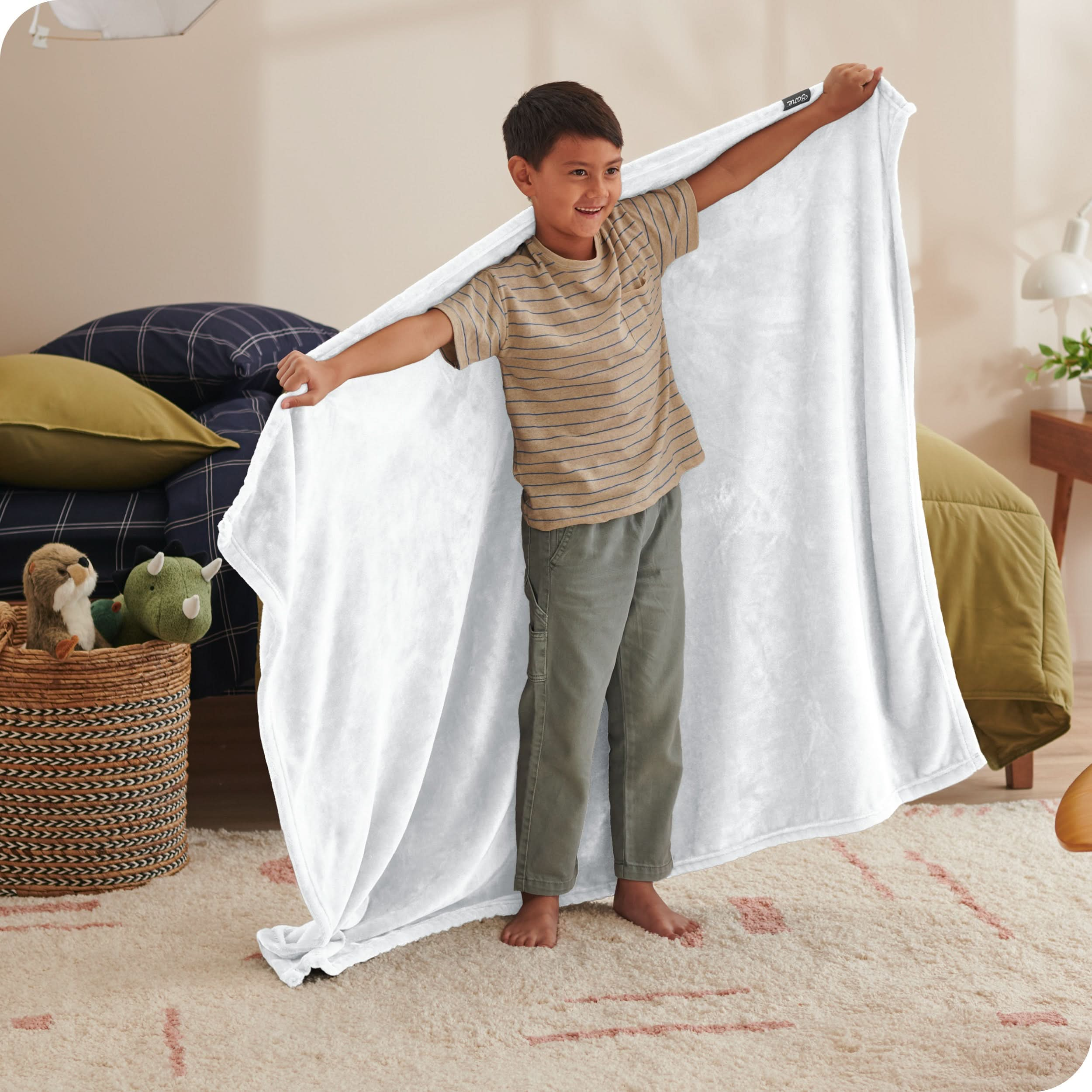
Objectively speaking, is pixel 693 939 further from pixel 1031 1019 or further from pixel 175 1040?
pixel 175 1040

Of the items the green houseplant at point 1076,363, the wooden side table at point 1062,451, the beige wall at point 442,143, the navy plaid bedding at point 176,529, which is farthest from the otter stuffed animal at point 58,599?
the green houseplant at point 1076,363

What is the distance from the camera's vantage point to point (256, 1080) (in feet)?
4.09

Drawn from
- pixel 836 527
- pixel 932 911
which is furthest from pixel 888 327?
pixel 932 911

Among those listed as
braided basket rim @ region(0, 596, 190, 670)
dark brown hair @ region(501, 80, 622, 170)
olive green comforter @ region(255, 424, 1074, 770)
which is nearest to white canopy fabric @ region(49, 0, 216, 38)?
dark brown hair @ region(501, 80, 622, 170)

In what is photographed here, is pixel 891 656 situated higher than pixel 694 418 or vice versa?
pixel 694 418

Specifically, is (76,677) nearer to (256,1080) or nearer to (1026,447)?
(256,1080)

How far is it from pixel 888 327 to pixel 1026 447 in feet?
7.05

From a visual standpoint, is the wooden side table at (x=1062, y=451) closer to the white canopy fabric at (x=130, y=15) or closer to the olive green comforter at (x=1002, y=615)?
the olive green comforter at (x=1002, y=615)

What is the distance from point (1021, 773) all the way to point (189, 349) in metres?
1.94

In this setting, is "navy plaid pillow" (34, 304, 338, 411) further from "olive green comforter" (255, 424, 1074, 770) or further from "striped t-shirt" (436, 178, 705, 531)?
"striped t-shirt" (436, 178, 705, 531)

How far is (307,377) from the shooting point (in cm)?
125

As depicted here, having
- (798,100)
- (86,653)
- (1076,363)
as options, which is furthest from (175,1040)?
(1076,363)

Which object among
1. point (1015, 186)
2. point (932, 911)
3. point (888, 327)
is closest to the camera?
point (888, 327)

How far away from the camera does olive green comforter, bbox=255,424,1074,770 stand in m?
2.05
